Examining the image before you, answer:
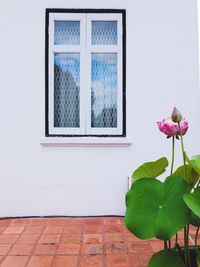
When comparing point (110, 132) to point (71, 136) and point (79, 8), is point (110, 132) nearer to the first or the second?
point (71, 136)

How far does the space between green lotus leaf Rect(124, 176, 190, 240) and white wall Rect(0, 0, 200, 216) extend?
2204 millimetres

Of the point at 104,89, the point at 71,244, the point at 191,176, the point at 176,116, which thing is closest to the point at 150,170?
the point at 191,176

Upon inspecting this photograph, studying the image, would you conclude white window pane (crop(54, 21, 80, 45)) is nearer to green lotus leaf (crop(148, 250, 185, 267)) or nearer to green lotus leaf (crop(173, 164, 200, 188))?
green lotus leaf (crop(173, 164, 200, 188))

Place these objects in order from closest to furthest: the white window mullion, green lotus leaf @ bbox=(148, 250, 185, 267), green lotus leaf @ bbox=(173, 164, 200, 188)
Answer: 1. green lotus leaf @ bbox=(148, 250, 185, 267)
2. green lotus leaf @ bbox=(173, 164, 200, 188)
3. the white window mullion

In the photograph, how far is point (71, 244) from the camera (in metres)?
2.95

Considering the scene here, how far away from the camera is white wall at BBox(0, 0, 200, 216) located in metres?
3.84

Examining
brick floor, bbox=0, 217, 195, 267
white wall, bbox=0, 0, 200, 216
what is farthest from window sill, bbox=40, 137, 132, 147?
brick floor, bbox=0, 217, 195, 267

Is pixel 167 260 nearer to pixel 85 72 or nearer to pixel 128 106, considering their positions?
pixel 128 106

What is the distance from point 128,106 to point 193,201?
2.47 m

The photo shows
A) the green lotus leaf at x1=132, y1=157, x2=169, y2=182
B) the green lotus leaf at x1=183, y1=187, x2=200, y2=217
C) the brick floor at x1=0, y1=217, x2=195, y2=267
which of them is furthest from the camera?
the brick floor at x1=0, y1=217, x2=195, y2=267

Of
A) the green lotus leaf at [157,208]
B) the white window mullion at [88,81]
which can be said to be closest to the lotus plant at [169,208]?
the green lotus leaf at [157,208]

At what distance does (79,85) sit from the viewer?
3.98 meters

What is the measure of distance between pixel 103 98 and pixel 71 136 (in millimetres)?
583

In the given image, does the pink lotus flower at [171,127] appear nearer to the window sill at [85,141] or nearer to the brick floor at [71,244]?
the brick floor at [71,244]
